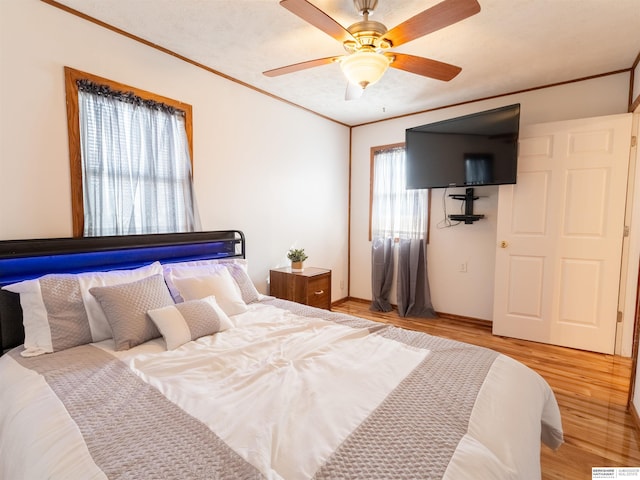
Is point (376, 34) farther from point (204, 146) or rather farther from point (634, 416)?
point (634, 416)

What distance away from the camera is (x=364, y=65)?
178 cm

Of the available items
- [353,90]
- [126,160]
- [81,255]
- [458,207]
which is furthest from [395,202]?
[81,255]

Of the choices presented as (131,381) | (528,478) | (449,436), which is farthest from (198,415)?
(528,478)

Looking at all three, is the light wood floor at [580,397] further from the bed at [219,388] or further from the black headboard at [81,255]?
the black headboard at [81,255]

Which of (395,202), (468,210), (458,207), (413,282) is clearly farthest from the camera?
(395,202)

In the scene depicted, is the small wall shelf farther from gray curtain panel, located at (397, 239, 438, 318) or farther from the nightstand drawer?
the nightstand drawer

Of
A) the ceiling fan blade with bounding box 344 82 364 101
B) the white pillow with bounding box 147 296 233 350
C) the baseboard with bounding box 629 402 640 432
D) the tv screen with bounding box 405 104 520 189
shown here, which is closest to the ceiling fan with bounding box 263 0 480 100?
the ceiling fan blade with bounding box 344 82 364 101

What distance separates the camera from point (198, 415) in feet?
3.69

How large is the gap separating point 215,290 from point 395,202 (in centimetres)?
287

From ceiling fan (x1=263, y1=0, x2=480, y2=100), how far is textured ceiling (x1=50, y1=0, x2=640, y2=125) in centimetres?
37

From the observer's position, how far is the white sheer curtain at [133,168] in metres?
2.18

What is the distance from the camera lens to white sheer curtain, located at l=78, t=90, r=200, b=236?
2.18 m

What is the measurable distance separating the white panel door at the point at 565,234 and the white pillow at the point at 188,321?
3001 mm

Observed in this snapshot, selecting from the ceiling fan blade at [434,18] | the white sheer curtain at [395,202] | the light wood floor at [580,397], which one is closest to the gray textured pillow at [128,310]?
the ceiling fan blade at [434,18]
